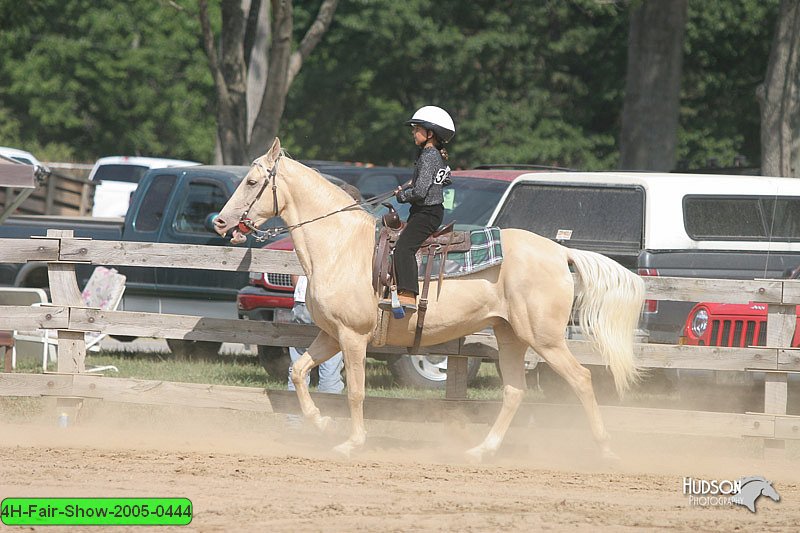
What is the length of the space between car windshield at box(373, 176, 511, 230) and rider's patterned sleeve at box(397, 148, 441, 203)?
287cm

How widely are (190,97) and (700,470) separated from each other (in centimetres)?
4089

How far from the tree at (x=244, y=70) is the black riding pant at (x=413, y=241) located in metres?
8.60

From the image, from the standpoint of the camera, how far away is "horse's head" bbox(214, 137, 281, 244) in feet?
28.9

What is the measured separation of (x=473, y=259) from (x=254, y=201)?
1.76 meters

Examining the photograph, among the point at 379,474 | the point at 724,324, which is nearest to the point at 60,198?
the point at 724,324

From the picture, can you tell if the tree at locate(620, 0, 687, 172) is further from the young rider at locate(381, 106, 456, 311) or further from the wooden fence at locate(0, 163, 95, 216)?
the young rider at locate(381, 106, 456, 311)

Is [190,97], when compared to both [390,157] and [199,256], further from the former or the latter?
[199,256]

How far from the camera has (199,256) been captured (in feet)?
32.2

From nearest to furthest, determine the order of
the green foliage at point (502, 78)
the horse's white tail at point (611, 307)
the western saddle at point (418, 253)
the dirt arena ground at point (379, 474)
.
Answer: the dirt arena ground at point (379, 474) < the western saddle at point (418, 253) < the horse's white tail at point (611, 307) < the green foliage at point (502, 78)

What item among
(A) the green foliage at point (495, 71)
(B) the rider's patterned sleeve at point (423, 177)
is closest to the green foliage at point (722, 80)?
(A) the green foliage at point (495, 71)

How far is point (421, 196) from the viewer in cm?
857

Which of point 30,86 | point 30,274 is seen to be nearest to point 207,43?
point 30,274

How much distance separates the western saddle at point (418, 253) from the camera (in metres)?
8.69

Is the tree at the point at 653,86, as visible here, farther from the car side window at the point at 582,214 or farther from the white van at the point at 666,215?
the car side window at the point at 582,214
